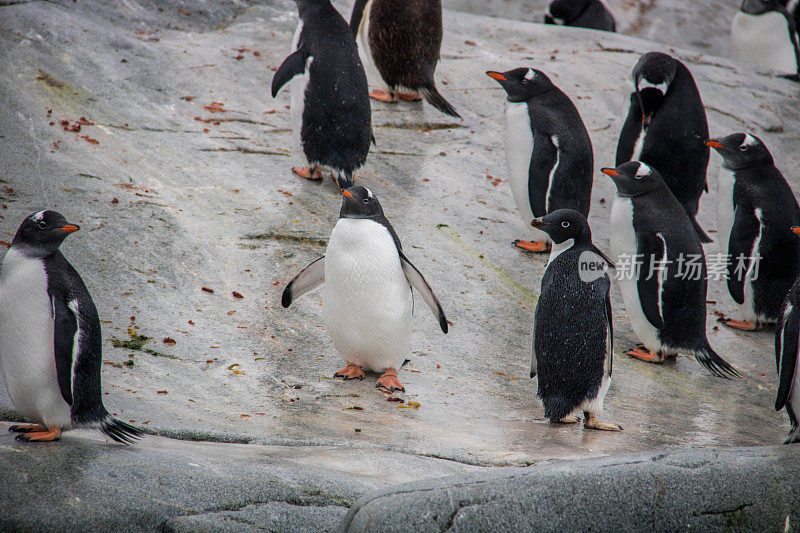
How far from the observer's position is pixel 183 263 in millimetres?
4555

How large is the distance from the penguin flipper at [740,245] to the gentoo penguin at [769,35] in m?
6.24

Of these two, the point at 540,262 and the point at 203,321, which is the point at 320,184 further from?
the point at 203,321

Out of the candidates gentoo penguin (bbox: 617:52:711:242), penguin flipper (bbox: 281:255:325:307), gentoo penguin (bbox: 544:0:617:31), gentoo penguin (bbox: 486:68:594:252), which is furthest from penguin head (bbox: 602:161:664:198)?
gentoo penguin (bbox: 544:0:617:31)

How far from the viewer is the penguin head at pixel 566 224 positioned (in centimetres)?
381

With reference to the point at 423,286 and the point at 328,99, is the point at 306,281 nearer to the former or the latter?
the point at 423,286

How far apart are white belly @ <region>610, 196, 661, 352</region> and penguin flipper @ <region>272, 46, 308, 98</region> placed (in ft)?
8.22

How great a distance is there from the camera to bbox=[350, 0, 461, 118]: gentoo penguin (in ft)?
23.9

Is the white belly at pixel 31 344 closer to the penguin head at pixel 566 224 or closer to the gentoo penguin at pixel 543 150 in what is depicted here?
the penguin head at pixel 566 224

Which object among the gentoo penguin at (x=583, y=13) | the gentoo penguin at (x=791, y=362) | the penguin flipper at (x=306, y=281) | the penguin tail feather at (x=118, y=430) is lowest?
the penguin tail feather at (x=118, y=430)

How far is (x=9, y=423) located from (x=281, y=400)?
1.10 m

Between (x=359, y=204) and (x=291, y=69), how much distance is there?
2.31 m

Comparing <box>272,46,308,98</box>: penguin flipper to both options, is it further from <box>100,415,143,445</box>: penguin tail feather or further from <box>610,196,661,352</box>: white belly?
<box>100,415,143,445</box>: penguin tail feather

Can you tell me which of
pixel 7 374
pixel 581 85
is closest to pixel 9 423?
pixel 7 374

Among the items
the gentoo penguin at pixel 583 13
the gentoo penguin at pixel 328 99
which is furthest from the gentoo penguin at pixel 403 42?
the gentoo penguin at pixel 583 13
